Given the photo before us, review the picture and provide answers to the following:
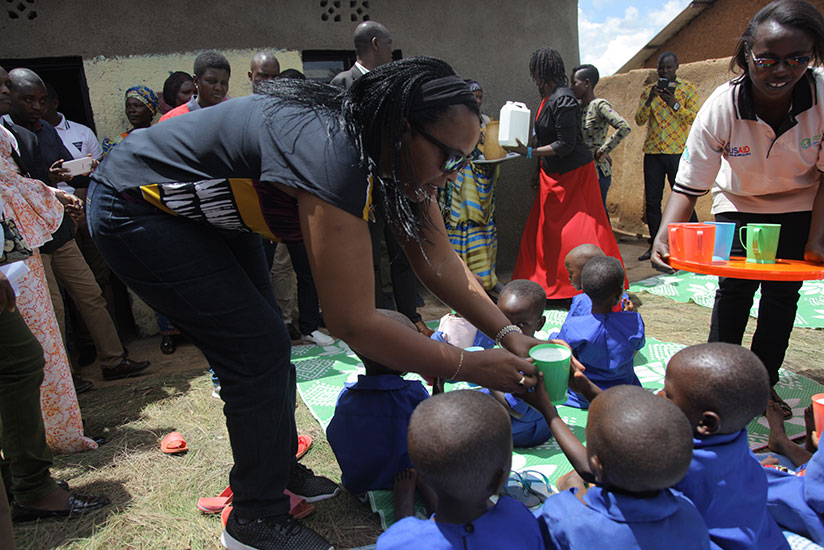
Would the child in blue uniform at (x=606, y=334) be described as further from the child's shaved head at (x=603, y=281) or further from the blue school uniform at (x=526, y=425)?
the blue school uniform at (x=526, y=425)

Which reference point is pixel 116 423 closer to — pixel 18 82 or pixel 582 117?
pixel 18 82

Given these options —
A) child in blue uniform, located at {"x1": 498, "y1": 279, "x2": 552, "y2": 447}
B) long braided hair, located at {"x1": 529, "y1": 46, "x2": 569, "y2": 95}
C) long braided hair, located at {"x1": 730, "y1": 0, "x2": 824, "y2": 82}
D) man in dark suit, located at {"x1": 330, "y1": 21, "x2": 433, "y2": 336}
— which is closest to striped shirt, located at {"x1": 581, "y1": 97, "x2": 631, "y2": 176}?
long braided hair, located at {"x1": 529, "y1": 46, "x2": 569, "y2": 95}

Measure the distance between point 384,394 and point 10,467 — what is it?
4.89 feet

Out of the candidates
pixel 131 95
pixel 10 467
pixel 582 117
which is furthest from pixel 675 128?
pixel 10 467

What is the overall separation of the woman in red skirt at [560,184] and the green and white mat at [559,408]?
0.56m

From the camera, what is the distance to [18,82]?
3508 millimetres

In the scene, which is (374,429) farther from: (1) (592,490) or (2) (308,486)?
(1) (592,490)

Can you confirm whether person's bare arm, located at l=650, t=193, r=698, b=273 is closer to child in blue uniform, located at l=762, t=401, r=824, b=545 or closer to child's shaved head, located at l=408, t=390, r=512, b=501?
child in blue uniform, located at l=762, t=401, r=824, b=545

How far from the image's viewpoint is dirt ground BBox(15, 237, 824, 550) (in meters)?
2.14

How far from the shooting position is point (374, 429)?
85.2 inches

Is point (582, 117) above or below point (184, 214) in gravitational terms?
above

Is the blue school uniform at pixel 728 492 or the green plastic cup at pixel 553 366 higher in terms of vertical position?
the green plastic cup at pixel 553 366

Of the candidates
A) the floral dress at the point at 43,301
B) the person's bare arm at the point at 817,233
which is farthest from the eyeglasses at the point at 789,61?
the floral dress at the point at 43,301

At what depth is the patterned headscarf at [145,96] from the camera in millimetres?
4285
